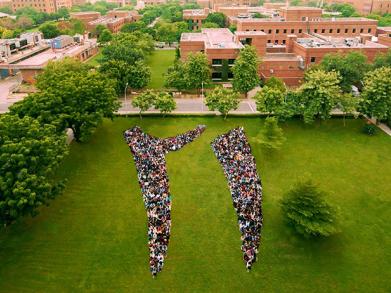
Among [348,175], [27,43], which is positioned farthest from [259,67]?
[27,43]

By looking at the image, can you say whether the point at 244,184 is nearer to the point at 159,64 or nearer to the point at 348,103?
the point at 348,103

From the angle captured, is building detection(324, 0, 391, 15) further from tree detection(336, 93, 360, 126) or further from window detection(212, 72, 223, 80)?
tree detection(336, 93, 360, 126)

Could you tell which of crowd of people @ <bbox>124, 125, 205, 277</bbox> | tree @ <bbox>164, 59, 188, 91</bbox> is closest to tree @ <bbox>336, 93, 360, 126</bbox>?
crowd of people @ <bbox>124, 125, 205, 277</bbox>

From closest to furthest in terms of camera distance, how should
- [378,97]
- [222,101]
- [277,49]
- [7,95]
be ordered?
[378,97]
[222,101]
[7,95]
[277,49]

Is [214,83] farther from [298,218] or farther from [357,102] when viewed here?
[298,218]

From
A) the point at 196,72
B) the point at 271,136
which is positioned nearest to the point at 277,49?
the point at 196,72
